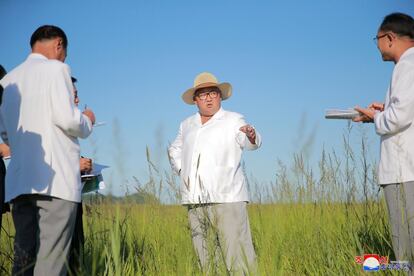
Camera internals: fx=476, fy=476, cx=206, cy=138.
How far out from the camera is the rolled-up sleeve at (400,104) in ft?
8.89

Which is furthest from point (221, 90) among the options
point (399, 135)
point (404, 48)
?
point (399, 135)

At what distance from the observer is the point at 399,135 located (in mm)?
2797

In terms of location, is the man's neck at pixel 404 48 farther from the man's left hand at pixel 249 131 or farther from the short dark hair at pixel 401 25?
the man's left hand at pixel 249 131

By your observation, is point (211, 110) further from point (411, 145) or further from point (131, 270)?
point (411, 145)

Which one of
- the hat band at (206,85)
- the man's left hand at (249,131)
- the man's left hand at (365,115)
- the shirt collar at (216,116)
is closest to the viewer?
the man's left hand at (365,115)

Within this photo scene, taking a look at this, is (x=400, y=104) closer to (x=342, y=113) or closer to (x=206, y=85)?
(x=342, y=113)

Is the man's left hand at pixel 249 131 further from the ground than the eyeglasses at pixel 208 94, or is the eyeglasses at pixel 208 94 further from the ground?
the eyeglasses at pixel 208 94

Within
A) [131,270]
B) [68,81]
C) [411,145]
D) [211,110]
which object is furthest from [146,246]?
[411,145]

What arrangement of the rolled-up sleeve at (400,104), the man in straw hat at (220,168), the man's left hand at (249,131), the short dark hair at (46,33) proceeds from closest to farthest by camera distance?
the rolled-up sleeve at (400,104) → the short dark hair at (46,33) → the man's left hand at (249,131) → the man in straw hat at (220,168)

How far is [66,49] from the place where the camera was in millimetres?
2941

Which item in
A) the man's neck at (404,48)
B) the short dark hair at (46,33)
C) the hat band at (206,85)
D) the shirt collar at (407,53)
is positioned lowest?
the shirt collar at (407,53)

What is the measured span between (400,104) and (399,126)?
127 mm

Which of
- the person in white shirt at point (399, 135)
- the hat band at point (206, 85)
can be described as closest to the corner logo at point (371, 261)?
the person in white shirt at point (399, 135)

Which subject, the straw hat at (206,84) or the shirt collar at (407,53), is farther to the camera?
the straw hat at (206,84)
